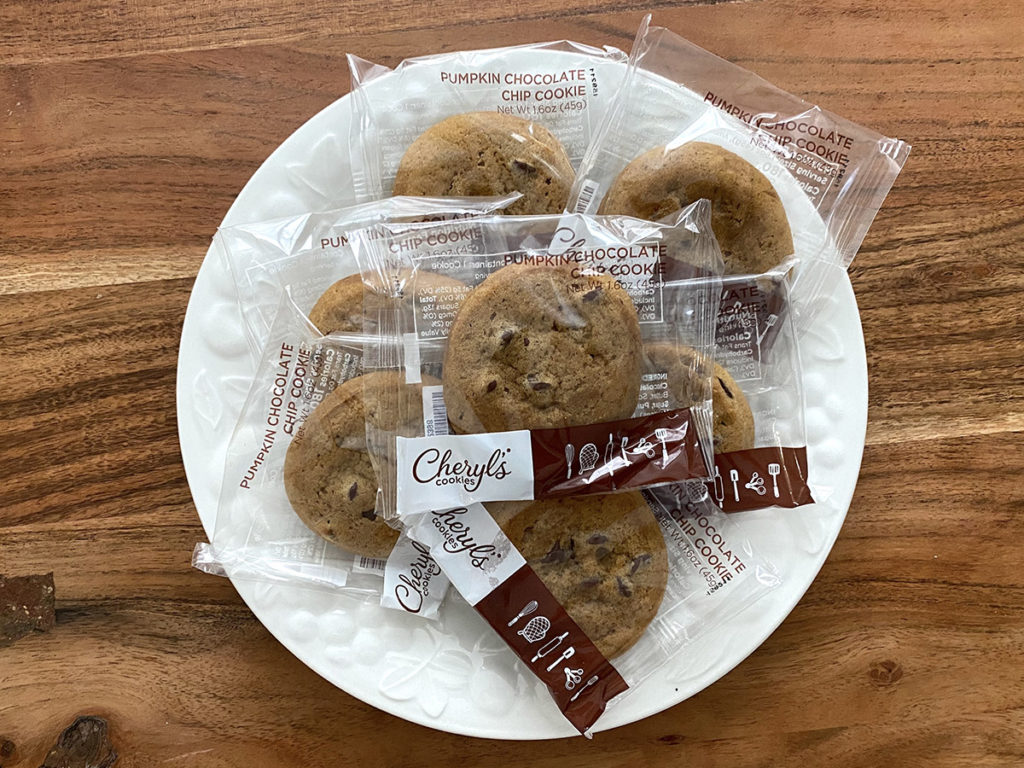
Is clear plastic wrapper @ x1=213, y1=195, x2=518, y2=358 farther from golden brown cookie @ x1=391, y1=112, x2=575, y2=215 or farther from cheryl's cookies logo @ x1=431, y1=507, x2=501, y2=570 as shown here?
cheryl's cookies logo @ x1=431, y1=507, x2=501, y2=570

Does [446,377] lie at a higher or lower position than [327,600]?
higher

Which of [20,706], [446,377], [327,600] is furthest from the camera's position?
[20,706]

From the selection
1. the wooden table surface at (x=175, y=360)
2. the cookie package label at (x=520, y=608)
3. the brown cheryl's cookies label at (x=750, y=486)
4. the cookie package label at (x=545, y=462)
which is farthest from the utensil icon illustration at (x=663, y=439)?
the wooden table surface at (x=175, y=360)

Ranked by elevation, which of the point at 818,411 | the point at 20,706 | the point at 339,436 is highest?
the point at 339,436

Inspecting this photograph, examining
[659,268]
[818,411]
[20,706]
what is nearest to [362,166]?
[659,268]

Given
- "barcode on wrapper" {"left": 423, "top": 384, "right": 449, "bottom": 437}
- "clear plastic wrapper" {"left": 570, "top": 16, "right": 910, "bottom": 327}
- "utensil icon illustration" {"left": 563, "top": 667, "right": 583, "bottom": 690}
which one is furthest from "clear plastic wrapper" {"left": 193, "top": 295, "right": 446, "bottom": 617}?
"clear plastic wrapper" {"left": 570, "top": 16, "right": 910, "bottom": 327}

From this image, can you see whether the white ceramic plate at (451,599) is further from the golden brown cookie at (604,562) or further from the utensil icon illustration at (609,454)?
the utensil icon illustration at (609,454)

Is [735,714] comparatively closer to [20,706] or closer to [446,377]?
[446,377]
